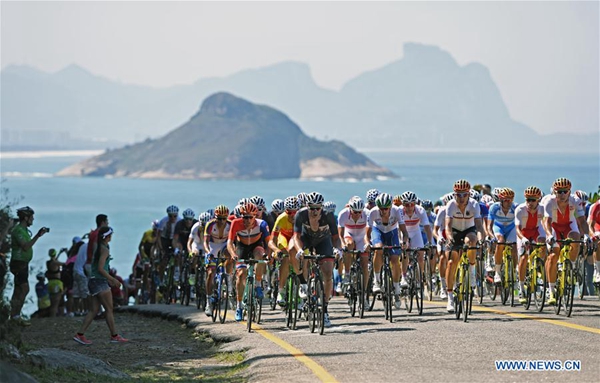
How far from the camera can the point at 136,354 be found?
15023 mm

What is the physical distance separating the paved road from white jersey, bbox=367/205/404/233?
1.35 m

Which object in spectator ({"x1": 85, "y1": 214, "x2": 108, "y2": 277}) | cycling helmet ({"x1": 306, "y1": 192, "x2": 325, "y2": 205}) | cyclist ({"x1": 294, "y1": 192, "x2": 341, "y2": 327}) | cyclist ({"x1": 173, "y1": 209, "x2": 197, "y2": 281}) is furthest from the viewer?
cyclist ({"x1": 173, "y1": 209, "x2": 197, "y2": 281})

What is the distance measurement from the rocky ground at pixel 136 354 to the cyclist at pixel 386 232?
307 centimetres

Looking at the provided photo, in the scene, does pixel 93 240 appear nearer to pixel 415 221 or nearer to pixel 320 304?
pixel 320 304

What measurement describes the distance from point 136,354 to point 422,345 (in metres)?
4.11

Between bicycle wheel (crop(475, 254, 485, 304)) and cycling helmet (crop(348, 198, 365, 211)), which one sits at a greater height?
cycling helmet (crop(348, 198, 365, 211))

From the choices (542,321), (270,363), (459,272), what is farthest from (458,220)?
(270,363)

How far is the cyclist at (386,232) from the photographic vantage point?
17641 mm

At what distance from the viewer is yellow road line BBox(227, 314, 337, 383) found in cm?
1071

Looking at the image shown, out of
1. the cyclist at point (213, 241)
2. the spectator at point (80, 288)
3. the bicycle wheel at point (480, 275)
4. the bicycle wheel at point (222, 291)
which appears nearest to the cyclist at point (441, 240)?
the bicycle wheel at point (480, 275)

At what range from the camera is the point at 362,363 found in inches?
458

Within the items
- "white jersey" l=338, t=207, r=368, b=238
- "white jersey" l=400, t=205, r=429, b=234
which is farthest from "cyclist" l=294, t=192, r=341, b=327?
"white jersey" l=400, t=205, r=429, b=234

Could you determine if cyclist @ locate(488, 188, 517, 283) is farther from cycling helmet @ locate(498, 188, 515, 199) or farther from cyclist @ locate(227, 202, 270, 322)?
cyclist @ locate(227, 202, 270, 322)

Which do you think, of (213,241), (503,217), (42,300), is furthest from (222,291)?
(42,300)
